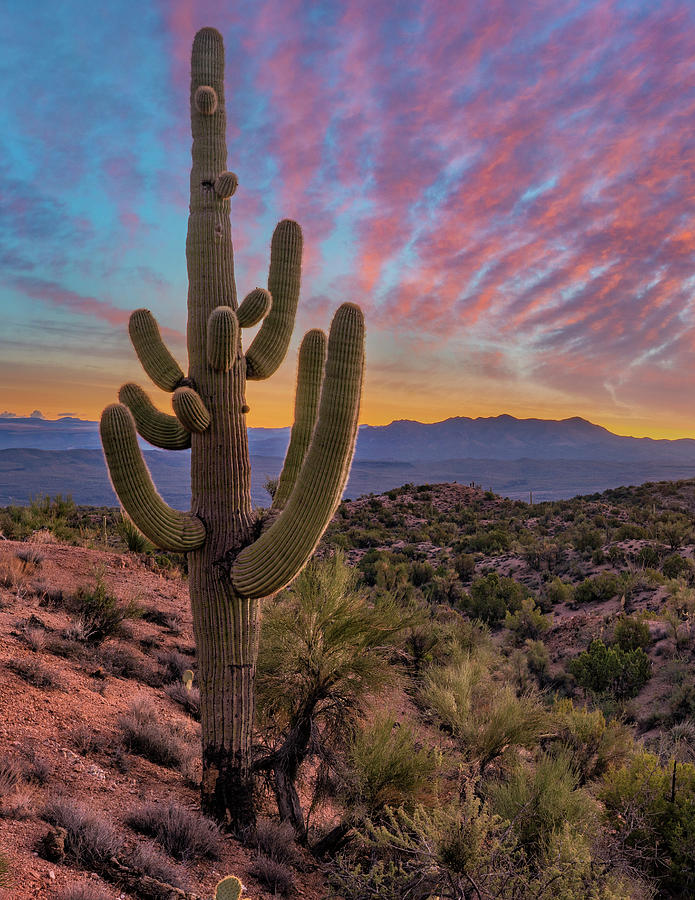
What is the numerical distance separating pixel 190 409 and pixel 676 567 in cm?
2190

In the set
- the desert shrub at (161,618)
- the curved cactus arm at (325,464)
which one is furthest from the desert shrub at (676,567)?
the curved cactus arm at (325,464)

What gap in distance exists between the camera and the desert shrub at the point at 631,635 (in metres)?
15.2

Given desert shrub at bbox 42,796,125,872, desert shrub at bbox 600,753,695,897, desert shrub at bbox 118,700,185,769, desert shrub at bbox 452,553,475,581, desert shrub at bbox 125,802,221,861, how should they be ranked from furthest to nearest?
desert shrub at bbox 452,553,475,581, desert shrub at bbox 118,700,185,769, desert shrub at bbox 600,753,695,897, desert shrub at bbox 125,802,221,861, desert shrub at bbox 42,796,125,872

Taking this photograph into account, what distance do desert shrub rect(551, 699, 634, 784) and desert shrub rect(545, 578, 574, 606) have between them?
11.9 m

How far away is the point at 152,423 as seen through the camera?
641 centimetres

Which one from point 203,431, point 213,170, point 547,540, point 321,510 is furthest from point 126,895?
point 547,540

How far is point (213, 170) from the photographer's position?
6785mm

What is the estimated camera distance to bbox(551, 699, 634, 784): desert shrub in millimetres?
9000

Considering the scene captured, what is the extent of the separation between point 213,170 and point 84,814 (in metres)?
6.79

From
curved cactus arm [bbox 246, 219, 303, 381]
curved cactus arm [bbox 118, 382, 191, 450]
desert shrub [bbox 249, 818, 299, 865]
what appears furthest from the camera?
curved cactus arm [bbox 246, 219, 303, 381]

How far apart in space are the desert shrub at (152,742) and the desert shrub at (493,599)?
1457 cm

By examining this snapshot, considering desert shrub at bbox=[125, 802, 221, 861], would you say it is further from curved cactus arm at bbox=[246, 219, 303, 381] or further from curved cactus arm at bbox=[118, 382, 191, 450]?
curved cactus arm at bbox=[246, 219, 303, 381]

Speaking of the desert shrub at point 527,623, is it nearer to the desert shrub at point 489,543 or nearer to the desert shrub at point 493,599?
the desert shrub at point 493,599

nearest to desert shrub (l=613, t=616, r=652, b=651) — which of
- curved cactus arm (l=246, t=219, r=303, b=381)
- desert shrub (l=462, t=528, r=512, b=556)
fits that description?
desert shrub (l=462, t=528, r=512, b=556)
